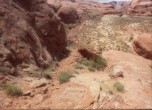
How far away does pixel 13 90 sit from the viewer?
830cm

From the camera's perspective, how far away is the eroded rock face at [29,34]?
10.3m

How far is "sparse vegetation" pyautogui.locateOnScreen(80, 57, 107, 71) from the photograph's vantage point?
13226 millimetres

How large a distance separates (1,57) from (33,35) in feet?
9.43

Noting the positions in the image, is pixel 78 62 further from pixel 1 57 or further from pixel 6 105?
pixel 6 105

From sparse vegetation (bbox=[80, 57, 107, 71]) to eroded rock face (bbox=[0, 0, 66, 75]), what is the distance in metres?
1.57

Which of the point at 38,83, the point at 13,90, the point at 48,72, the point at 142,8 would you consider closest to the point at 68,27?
the point at 48,72

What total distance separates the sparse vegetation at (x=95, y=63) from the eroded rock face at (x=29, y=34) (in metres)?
1.57

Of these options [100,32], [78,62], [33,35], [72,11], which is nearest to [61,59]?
[78,62]

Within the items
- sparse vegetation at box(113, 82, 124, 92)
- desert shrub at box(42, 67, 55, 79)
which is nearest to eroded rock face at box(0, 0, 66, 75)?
desert shrub at box(42, 67, 55, 79)

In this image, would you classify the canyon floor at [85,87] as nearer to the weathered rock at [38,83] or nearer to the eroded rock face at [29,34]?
the weathered rock at [38,83]

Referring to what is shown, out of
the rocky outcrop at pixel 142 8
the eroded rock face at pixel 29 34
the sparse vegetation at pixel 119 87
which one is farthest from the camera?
the rocky outcrop at pixel 142 8

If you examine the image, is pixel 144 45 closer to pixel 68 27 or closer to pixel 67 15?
pixel 68 27

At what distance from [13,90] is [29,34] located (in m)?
4.03

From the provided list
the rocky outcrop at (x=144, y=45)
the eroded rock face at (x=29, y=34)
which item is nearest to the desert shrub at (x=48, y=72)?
the eroded rock face at (x=29, y=34)
